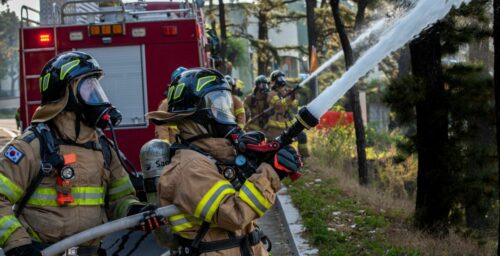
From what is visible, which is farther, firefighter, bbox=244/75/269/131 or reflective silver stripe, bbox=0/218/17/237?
firefighter, bbox=244/75/269/131

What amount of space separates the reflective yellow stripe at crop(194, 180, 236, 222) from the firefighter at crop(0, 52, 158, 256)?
0.28m

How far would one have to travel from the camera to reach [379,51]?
12.6 feet

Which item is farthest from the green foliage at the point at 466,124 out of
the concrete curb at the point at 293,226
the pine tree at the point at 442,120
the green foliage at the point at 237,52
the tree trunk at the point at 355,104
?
the green foliage at the point at 237,52

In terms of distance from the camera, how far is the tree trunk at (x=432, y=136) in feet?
22.7

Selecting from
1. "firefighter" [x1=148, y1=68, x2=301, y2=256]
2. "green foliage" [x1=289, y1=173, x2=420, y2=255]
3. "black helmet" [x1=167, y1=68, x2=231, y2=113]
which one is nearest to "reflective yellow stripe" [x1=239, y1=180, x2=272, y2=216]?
"firefighter" [x1=148, y1=68, x2=301, y2=256]

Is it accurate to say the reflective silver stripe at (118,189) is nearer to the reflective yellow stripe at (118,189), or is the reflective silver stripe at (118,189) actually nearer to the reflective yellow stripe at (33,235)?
the reflective yellow stripe at (118,189)

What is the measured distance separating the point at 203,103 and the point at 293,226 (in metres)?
4.65

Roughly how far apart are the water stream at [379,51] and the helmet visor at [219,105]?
0.49 meters

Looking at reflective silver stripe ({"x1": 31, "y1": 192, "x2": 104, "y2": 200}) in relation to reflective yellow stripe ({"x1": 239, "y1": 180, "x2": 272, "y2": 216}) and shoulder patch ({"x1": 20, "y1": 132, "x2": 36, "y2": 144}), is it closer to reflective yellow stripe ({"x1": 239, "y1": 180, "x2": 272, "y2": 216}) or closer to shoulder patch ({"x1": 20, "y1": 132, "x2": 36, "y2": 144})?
shoulder patch ({"x1": 20, "y1": 132, "x2": 36, "y2": 144})

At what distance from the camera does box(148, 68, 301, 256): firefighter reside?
318 cm

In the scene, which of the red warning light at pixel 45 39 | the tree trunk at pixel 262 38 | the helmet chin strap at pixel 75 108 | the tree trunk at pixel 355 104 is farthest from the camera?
the tree trunk at pixel 262 38

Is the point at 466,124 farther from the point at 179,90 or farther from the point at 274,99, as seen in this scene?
the point at 274,99

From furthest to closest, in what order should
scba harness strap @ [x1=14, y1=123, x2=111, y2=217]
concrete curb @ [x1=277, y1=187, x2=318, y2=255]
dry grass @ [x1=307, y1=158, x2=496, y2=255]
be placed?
concrete curb @ [x1=277, y1=187, x2=318, y2=255] → dry grass @ [x1=307, y1=158, x2=496, y2=255] → scba harness strap @ [x1=14, y1=123, x2=111, y2=217]

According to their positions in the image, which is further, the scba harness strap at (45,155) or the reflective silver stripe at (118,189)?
the reflective silver stripe at (118,189)
